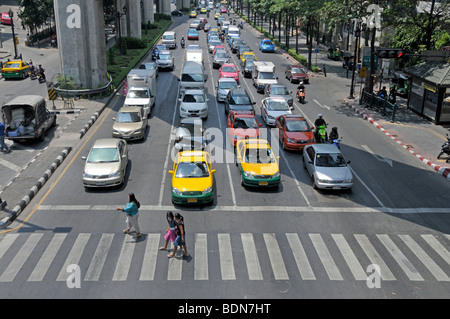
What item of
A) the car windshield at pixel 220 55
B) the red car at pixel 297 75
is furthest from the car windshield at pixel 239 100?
the car windshield at pixel 220 55

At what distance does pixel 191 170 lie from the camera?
60.5ft

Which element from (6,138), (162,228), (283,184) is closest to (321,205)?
(283,184)

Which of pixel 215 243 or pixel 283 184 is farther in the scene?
pixel 283 184

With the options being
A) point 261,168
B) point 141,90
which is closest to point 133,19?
point 141,90

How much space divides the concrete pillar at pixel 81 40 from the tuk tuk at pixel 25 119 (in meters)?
10.3

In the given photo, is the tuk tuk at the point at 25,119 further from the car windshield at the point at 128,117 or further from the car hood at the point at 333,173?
the car hood at the point at 333,173

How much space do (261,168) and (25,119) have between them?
1422 cm

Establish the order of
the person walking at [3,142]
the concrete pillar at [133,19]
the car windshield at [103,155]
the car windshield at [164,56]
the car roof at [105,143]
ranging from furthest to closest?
the concrete pillar at [133,19] → the car windshield at [164,56] → the person walking at [3,142] → the car roof at [105,143] → the car windshield at [103,155]

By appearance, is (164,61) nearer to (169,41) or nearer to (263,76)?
(263,76)

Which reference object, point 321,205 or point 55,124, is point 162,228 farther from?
point 55,124

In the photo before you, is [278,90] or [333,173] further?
[278,90]

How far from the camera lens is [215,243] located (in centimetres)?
1486

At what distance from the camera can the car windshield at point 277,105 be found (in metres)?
28.9

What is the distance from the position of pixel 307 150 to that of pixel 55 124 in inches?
629
